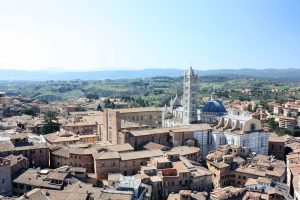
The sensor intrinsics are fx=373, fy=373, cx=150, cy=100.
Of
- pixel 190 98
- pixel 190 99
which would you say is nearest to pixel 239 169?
pixel 190 99

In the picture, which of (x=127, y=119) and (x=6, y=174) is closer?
(x=6, y=174)

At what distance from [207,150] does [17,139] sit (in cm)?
3047

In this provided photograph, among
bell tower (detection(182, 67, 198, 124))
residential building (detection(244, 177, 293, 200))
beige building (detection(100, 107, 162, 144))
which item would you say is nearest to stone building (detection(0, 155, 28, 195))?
beige building (detection(100, 107, 162, 144))

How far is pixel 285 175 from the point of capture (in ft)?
181

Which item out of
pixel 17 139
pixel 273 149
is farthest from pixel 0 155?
pixel 273 149

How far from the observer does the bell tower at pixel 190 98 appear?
70.6m

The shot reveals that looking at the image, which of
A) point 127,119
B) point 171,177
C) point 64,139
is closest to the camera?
point 171,177

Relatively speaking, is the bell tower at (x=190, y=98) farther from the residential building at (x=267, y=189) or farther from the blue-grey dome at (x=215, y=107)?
the residential building at (x=267, y=189)

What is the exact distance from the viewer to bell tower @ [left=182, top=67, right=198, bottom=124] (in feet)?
232

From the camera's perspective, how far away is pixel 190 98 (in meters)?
70.8

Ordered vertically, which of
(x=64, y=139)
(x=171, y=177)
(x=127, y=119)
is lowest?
(x=171, y=177)

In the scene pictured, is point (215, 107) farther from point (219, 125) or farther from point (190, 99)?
point (219, 125)

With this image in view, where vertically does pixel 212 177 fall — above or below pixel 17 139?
below

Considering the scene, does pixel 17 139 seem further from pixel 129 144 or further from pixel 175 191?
pixel 175 191
